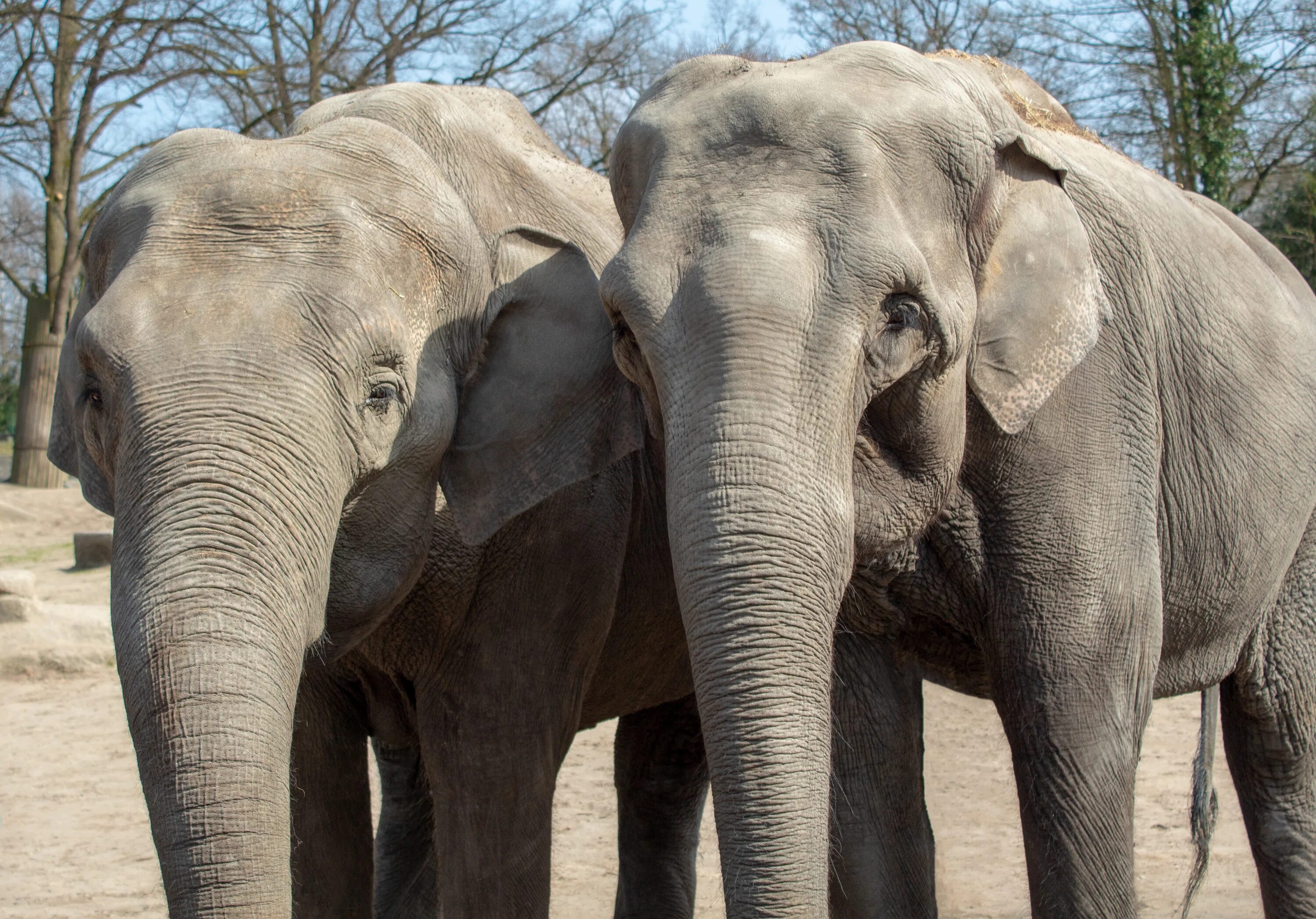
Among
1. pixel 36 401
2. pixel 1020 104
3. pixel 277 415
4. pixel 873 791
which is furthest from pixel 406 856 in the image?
pixel 36 401

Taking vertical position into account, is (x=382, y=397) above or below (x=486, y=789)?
above

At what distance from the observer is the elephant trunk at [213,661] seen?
8.58ft

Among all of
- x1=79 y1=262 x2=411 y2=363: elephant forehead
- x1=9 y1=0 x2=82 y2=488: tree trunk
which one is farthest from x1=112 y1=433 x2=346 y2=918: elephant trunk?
x1=9 y1=0 x2=82 y2=488: tree trunk

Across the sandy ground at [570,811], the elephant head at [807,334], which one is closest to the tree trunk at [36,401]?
the sandy ground at [570,811]

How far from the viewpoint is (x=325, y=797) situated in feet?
13.3

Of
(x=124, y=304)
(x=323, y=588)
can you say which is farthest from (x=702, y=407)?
(x=124, y=304)

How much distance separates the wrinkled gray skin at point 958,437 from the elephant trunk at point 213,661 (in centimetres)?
74

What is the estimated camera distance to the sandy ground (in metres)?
5.97

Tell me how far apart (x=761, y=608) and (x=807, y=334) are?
0.54 meters

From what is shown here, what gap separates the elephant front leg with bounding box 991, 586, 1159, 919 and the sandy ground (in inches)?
77.1

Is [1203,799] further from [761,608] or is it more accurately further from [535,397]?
[761,608]

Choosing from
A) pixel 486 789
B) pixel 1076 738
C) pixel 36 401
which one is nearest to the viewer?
pixel 1076 738

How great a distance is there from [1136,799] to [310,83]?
14.5 metres

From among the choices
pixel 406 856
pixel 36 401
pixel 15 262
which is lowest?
pixel 406 856
